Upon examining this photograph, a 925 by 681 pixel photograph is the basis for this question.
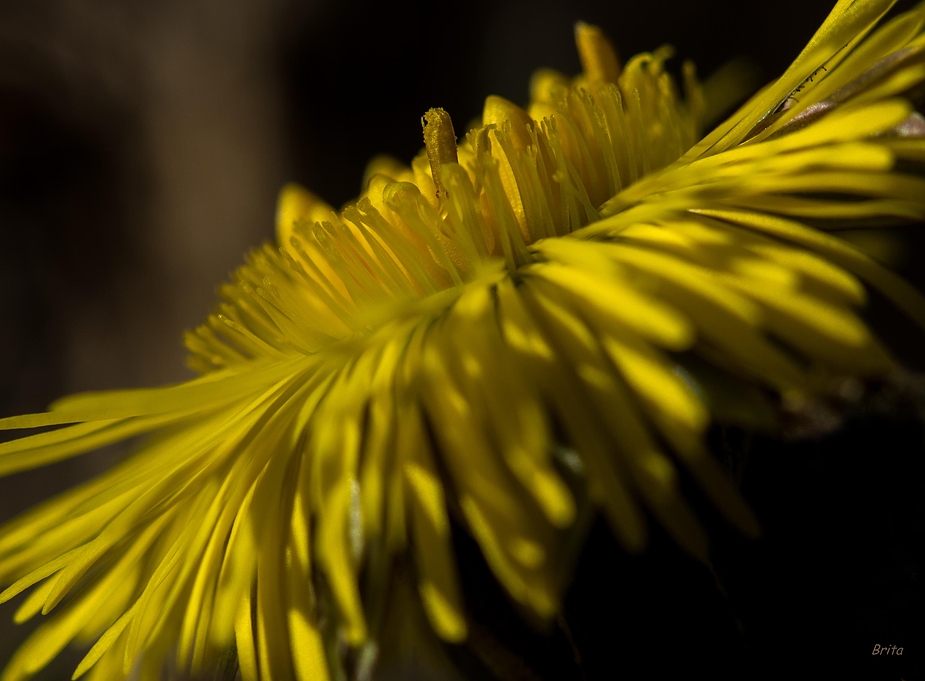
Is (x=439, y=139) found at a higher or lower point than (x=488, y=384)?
higher

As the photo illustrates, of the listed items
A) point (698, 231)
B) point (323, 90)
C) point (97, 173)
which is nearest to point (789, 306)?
point (698, 231)

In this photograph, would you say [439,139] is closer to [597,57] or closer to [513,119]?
[513,119]

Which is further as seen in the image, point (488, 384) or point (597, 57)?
point (597, 57)

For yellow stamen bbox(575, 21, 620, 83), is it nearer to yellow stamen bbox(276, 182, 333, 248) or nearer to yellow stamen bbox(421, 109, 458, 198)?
yellow stamen bbox(421, 109, 458, 198)

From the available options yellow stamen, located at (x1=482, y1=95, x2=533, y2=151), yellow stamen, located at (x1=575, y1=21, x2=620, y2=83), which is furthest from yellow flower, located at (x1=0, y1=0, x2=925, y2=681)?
→ yellow stamen, located at (x1=575, y1=21, x2=620, y2=83)

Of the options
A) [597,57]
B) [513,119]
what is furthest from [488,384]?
[597,57]

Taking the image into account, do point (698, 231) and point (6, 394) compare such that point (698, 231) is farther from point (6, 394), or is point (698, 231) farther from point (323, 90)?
point (6, 394)

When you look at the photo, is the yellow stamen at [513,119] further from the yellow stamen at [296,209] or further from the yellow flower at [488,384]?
the yellow stamen at [296,209]

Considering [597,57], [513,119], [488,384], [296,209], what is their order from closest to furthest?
[488,384] → [513,119] → [597,57] → [296,209]

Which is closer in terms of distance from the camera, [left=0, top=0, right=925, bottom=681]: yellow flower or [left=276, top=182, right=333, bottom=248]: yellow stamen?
[left=0, top=0, right=925, bottom=681]: yellow flower
